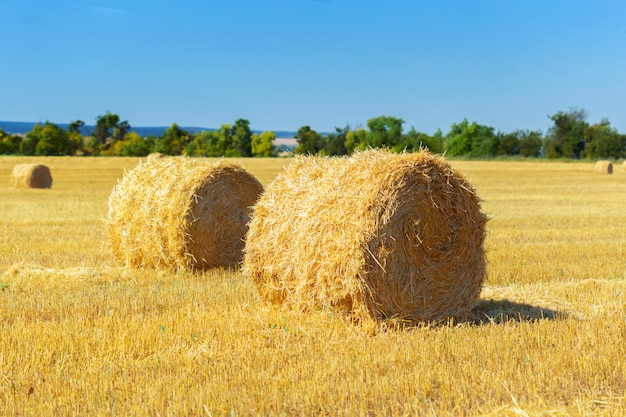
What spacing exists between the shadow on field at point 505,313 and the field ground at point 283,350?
0.09ft

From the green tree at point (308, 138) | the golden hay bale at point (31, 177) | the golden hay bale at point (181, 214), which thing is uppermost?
the green tree at point (308, 138)

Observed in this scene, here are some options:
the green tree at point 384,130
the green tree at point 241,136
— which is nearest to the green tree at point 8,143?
the green tree at point 241,136

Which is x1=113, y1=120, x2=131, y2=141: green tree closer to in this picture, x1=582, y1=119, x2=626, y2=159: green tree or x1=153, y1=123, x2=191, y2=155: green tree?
x1=153, y1=123, x2=191, y2=155: green tree

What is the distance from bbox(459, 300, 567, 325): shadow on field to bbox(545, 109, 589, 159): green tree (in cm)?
7102

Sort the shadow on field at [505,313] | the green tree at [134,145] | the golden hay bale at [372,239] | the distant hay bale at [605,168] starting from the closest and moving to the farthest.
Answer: the golden hay bale at [372,239]
the shadow on field at [505,313]
the distant hay bale at [605,168]
the green tree at [134,145]

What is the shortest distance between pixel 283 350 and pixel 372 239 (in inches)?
54.5

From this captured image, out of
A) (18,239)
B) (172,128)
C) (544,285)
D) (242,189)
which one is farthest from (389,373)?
(172,128)

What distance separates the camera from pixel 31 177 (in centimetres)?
3056

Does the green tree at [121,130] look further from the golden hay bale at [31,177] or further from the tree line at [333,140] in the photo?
the golden hay bale at [31,177]

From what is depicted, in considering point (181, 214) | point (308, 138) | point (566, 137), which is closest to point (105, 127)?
point (308, 138)

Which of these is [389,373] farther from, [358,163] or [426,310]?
[358,163]

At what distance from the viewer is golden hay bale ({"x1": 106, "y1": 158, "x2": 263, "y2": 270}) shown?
1102cm

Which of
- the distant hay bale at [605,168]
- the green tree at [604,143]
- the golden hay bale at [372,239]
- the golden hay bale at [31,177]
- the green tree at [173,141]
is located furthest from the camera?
the green tree at [173,141]

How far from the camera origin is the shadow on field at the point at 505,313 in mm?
7891
